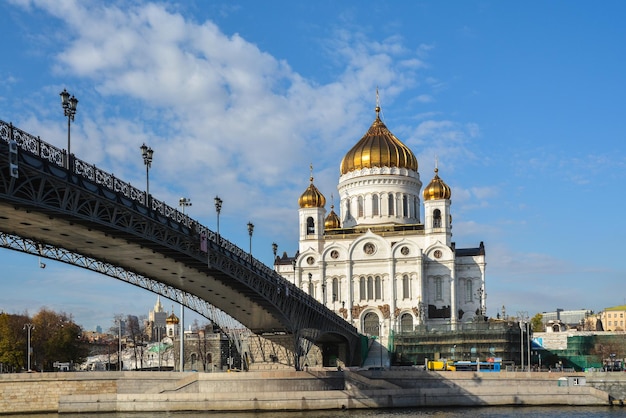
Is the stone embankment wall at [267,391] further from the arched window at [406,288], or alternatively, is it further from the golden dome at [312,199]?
the golden dome at [312,199]

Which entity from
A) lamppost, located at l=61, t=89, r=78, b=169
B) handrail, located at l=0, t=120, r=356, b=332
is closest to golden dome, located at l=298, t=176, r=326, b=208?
handrail, located at l=0, t=120, r=356, b=332

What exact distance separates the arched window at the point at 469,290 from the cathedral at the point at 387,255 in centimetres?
11

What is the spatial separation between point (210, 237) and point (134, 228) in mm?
8485

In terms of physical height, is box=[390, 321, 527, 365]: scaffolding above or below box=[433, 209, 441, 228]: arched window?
below

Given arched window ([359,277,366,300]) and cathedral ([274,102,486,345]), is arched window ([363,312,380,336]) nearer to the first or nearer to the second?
cathedral ([274,102,486,345])

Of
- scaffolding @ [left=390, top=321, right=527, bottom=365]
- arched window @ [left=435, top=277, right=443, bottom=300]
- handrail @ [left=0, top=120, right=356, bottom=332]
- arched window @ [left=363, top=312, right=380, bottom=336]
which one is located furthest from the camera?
arched window @ [left=435, top=277, right=443, bottom=300]

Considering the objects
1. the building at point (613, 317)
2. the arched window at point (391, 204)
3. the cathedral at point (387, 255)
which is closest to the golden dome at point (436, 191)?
the cathedral at point (387, 255)

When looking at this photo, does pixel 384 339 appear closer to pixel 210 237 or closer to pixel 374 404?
pixel 374 404

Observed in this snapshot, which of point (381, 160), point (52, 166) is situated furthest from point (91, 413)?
point (381, 160)

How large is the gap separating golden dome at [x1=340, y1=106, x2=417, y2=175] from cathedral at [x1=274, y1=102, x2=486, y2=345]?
121 millimetres

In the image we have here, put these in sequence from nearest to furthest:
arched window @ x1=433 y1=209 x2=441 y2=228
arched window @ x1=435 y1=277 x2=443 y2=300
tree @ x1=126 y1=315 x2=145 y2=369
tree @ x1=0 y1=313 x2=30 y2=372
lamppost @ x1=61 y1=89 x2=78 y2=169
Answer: lamppost @ x1=61 y1=89 x2=78 y2=169 < tree @ x1=0 y1=313 x2=30 y2=372 < arched window @ x1=435 y1=277 x2=443 y2=300 < arched window @ x1=433 y1=209 x2=441 y2=228 < tree @ x1=126 y1=315 x2=145 y2=369

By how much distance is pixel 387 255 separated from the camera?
3632 inches

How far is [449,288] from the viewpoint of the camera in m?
91.1

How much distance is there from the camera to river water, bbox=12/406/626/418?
158 feet
